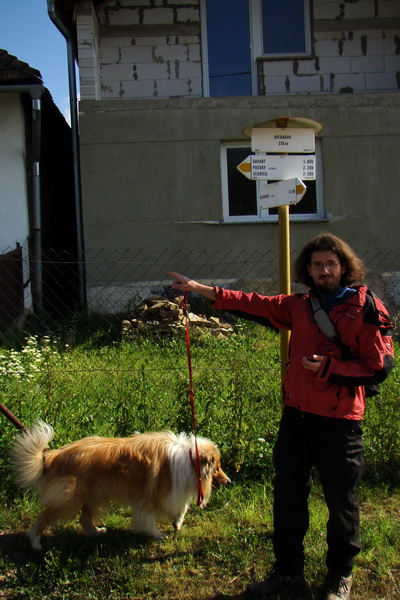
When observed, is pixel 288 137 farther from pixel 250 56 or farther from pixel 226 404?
pixel 250 56

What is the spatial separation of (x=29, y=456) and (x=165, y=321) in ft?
15.6

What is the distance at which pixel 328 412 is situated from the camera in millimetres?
2805

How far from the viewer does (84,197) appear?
9.59 m

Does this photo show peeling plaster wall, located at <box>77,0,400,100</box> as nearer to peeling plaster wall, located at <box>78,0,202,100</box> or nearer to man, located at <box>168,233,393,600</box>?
peeling plaster wall, located at <box>78,0,202,100</box>

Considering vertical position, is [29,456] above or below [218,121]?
below

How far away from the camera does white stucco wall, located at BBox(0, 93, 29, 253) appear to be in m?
Result: 9.42

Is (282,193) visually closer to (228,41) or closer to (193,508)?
A: (193,508)

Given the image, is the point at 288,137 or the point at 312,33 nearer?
the point at 288,137

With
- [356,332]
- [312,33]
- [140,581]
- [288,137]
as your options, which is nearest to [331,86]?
[312,33]

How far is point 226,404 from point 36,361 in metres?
2.23

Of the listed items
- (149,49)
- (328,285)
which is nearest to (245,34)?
(149,49)

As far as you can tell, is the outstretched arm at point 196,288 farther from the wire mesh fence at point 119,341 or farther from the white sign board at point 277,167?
the wire mesh fence at point 119,341

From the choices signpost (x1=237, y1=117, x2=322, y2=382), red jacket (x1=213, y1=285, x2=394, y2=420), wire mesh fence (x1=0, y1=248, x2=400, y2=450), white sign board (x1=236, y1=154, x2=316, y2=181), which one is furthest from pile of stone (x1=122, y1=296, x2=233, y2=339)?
red jacket (x1=213, y1=285, x2=394, y2=420)

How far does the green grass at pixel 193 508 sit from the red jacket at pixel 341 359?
3.42 feet
